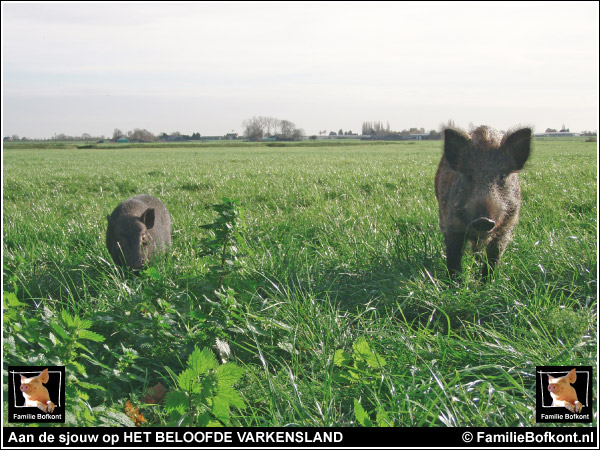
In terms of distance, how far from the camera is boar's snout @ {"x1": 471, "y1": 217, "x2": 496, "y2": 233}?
12.6 feet

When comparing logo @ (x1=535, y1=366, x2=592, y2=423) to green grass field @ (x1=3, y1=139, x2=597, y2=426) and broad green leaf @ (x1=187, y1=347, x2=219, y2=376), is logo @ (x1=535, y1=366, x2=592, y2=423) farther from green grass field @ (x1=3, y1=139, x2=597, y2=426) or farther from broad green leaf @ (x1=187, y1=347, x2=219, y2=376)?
broad green leaf @ (x1=187, y1=347, x2=219, y2=376)

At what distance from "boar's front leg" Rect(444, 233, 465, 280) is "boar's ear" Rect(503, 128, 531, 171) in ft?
2.75

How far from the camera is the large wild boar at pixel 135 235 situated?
539 centimetres

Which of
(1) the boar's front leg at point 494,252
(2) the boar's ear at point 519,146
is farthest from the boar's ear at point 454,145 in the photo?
(1) the boar's front leg at point 494,252

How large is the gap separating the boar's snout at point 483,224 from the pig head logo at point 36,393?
10.7ft

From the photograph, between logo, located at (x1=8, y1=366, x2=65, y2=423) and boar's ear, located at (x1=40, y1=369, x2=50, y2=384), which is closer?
logo, located at (x1=8, y1=366, x2=65, y2=423)

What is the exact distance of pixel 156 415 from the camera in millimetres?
2729

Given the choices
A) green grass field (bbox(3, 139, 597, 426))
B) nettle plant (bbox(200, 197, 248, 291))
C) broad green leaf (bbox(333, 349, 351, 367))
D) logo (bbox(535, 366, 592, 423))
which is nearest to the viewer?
logo (bbox(535, 366, 592, 423))

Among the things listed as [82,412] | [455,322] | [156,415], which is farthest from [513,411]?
[82,412]

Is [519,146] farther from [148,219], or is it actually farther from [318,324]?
[148,219]

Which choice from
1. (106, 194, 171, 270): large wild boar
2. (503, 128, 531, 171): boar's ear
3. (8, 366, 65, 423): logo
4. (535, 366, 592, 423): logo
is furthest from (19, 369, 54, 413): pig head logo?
(503, 128, 531, 171): boar's ear
